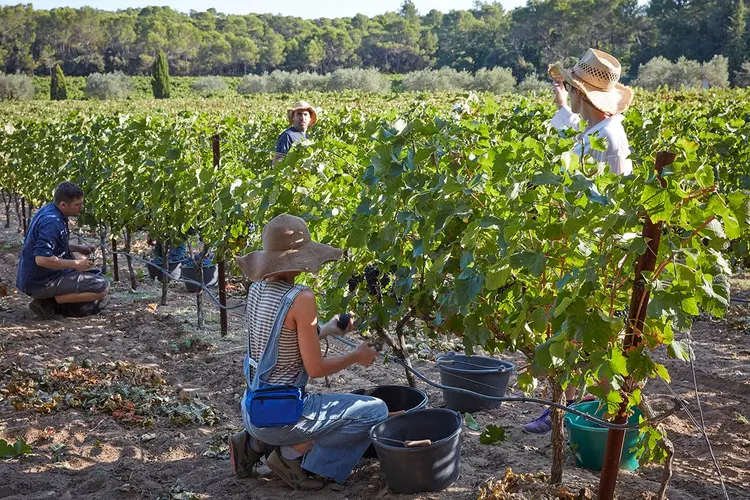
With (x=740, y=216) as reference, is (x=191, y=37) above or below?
above

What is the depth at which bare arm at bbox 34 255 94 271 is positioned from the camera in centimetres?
601

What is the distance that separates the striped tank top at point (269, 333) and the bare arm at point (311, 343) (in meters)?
0.04

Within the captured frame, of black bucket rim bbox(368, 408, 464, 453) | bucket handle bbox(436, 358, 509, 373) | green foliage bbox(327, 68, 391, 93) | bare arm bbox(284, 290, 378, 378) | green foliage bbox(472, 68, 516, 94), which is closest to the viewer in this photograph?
black bucket rim bbox(368, 408, 464, 453)

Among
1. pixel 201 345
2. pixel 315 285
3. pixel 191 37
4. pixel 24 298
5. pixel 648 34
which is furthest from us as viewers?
pixel 191 37

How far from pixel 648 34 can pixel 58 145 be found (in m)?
65.4

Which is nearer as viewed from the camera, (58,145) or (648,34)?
(58,145)

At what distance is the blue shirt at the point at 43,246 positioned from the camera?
6.02 meters

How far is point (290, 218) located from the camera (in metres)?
3.22

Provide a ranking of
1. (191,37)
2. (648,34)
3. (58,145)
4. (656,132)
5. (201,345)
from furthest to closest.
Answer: (191,37) < (648,34) < (58,145) < (656,132) < (201,345)

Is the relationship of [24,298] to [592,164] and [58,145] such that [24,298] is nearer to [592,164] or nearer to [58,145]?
[58,145]

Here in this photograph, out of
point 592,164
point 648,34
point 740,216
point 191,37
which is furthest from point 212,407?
point 191,37

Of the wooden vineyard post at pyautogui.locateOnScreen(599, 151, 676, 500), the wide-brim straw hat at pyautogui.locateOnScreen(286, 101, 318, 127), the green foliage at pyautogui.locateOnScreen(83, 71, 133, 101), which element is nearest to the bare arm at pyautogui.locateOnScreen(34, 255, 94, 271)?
the wide-brim straw hat at pyautogui.locateOnScreen(286, 101, 318, 127)

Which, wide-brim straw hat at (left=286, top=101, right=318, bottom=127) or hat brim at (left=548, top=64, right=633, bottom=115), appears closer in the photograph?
hat brim at (left=548, top=64, right=633, bottom=115)

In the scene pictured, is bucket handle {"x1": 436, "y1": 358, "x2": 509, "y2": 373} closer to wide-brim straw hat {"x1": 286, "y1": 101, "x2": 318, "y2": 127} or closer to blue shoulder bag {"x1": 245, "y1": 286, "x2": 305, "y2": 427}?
blue shoulder bag {"x1": 245, "y1": 286, "x2": 305, "y2": 427}
